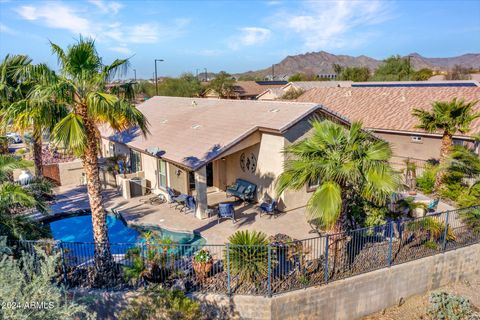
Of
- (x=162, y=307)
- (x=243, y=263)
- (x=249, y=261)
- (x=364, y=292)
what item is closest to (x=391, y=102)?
(x=364, y=292)

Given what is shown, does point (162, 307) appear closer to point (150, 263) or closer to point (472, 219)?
point (150, 263)

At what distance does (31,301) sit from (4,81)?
1401cm

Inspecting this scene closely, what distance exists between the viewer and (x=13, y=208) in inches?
504

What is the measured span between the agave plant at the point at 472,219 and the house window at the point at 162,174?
14484 millimetres

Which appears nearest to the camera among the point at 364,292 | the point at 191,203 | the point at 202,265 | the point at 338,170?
the point at 338,170

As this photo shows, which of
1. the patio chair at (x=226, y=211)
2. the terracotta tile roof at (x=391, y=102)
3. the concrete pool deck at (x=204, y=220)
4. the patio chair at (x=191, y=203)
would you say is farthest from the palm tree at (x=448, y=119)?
the patio chair at (x=191, y=203)

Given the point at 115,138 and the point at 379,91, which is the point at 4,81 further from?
the point at 379,91

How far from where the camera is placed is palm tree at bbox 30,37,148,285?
33.5ft

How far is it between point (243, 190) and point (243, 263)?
8514 millimetres

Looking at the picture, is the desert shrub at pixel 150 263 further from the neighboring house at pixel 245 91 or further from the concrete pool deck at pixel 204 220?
the neighboring house at pixel 245 91

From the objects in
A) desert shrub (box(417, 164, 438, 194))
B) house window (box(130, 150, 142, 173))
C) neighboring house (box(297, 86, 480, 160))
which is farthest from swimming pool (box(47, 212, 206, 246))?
neighboring house (box(297, 86, 480, 160))

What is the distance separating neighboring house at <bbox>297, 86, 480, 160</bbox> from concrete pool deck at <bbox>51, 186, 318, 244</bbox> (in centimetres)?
1230

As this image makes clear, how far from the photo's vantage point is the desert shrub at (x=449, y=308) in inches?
483

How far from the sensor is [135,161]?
2395 centimetres
